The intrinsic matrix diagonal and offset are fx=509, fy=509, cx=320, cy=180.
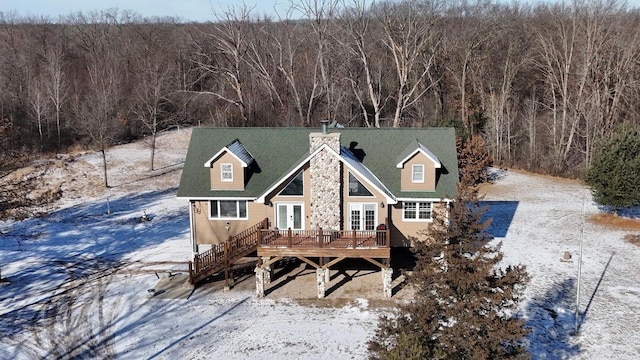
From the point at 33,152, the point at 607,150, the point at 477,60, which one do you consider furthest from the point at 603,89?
the point at 33,152

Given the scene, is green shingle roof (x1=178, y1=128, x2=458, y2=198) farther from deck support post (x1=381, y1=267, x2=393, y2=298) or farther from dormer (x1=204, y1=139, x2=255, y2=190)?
deck support post (x1=381, y1=267, x2=393, y2=298)

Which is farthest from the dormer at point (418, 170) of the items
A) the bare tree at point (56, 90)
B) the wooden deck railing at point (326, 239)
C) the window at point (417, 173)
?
the bare tree at point (56, 90)

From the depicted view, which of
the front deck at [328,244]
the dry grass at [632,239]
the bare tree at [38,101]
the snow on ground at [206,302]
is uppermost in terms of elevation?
the bare tree at [38,101]

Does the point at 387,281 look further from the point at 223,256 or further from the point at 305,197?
the point at 223,256

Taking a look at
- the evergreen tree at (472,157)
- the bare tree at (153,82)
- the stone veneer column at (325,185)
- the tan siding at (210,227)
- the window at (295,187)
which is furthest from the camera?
the bare tree at (153,82)

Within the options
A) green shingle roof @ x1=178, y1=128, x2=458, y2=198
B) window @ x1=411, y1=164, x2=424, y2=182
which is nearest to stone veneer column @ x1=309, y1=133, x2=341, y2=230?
green shingle roof @ x1=178, y1=128, x2=458, y2=198

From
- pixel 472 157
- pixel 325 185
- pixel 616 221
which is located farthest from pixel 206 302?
pixel 472 157

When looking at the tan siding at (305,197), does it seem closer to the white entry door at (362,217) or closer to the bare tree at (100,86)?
the white entry door at (362,217)
